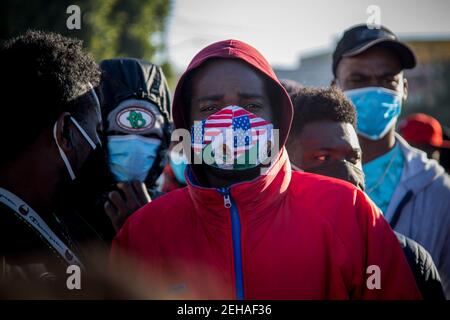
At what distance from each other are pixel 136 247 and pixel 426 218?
1.81 m

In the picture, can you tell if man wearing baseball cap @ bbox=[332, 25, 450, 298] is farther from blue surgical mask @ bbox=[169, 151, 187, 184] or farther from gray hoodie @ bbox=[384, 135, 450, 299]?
blue surgical mask @ bbox=[169, 151, 187, 184]

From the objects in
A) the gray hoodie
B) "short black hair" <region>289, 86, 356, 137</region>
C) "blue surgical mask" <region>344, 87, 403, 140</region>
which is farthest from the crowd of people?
"blue surgical mask" <region>344, 87, 403, 140</region>

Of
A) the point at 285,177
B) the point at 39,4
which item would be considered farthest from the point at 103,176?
the point at 39,4

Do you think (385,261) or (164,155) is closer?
(385,261)

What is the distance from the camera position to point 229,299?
2.17m

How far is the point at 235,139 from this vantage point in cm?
238

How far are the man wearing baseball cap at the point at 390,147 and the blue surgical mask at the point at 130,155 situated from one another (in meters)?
1.44

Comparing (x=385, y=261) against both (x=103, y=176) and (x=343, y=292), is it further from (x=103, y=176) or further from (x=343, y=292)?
(x=103, y=176)

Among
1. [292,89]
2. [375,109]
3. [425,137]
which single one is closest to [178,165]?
[292,89]

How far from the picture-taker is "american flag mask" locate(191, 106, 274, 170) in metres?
2.36

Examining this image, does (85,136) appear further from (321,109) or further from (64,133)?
(321,109)

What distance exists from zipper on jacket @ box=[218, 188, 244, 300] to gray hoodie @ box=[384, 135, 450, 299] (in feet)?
4.55

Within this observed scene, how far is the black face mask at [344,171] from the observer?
2.74 meters
